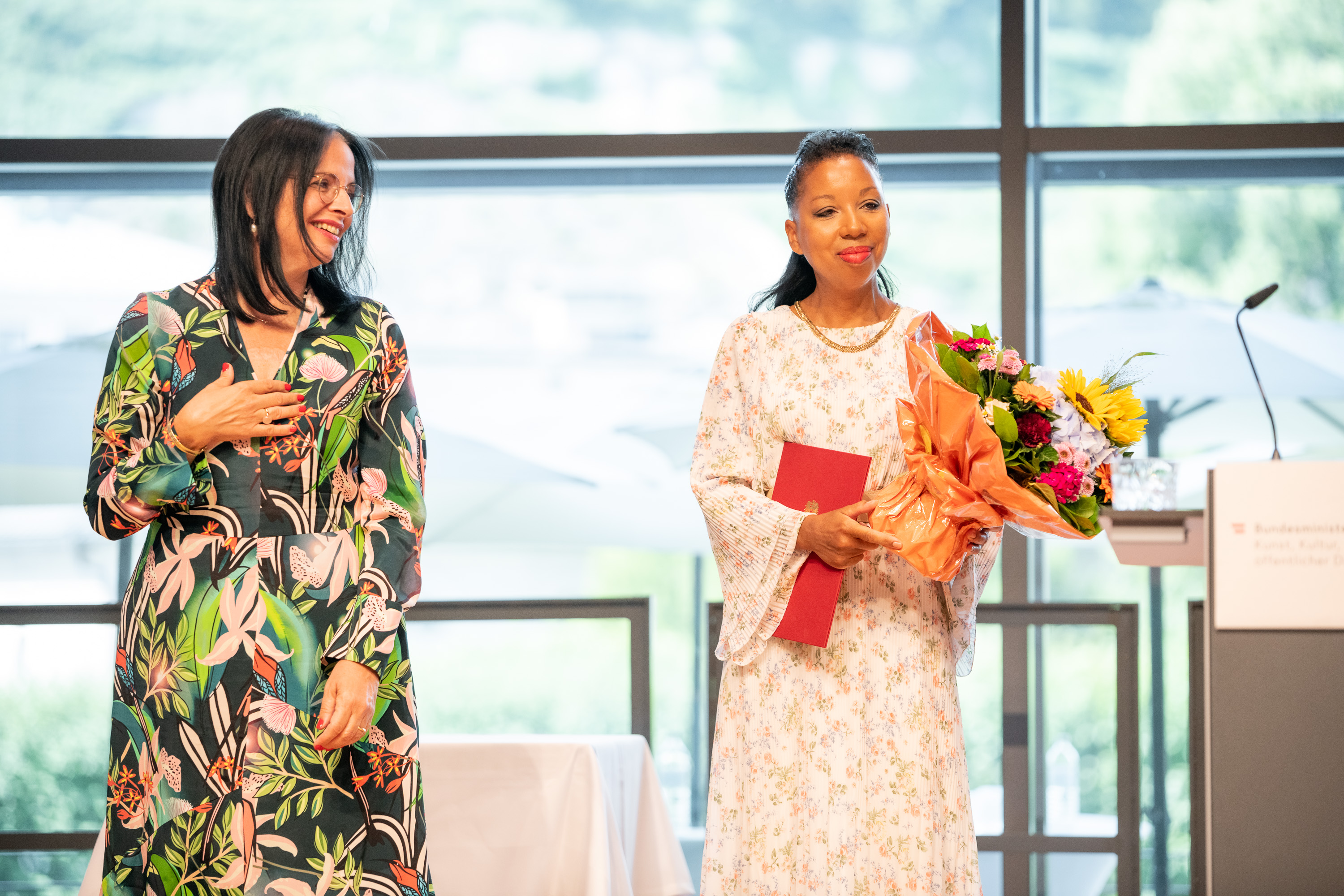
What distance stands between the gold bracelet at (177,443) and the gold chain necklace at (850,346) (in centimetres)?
99

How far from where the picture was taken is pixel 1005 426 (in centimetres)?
149

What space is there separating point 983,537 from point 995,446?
0.29 m

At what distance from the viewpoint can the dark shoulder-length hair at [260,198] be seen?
5.41 ft

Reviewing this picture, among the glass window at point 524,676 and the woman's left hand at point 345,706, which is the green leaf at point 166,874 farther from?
the glass window at point 524,676

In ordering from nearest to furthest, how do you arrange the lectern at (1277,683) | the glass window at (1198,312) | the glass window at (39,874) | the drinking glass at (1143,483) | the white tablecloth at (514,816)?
1. the lectern at (1277,683)
2. the drinking glass at (1143,483)
3. the white tablecloth at (514,816)
4. the glass window at (39,874)
5. the glass window at (1198,312)

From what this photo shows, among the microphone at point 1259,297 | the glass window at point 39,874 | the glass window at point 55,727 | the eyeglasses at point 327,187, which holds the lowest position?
the glass window at point 39,874

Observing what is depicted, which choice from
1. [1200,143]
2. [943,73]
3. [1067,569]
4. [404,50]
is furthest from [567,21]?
[1067,569]

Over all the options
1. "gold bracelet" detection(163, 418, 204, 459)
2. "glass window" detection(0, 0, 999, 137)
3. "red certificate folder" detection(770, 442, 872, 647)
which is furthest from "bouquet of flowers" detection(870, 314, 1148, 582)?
"glass window" detection(0, 0, 999, 137)

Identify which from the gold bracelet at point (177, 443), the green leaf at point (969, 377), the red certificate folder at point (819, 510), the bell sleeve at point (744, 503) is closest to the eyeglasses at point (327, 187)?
the gold bracelet at point (177, 443)

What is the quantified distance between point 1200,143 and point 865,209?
7.26ft

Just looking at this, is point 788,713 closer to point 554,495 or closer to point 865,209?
point 865,209

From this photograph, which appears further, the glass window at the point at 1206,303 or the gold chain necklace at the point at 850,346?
the glass window at the point at 1206,303

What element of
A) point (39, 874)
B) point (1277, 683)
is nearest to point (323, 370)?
point (1277, 683)

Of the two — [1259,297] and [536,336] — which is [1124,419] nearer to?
[1259,297]
